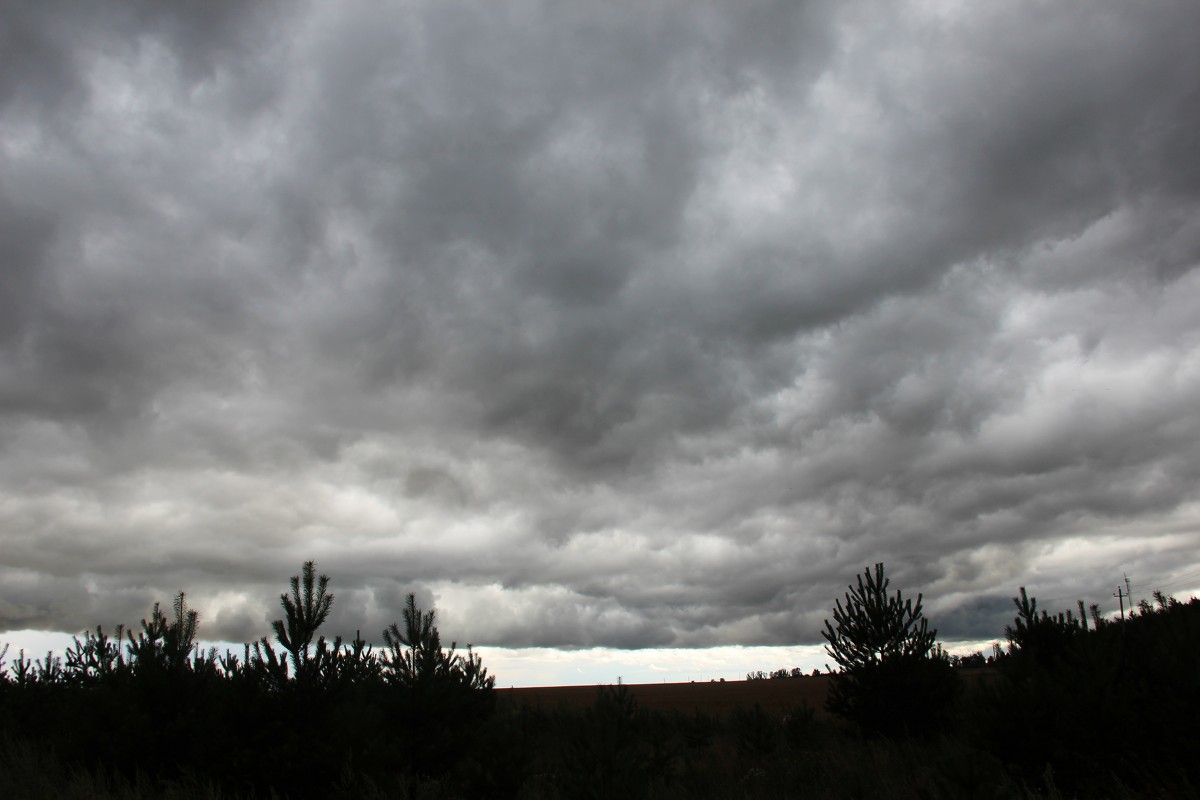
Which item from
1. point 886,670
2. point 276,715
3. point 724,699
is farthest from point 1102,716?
point 724,699

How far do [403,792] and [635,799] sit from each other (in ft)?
15.1

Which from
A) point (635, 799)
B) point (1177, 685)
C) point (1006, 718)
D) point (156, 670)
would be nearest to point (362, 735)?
point (156, 670)

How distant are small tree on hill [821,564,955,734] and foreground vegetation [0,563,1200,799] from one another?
0.12ft

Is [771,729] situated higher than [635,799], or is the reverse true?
[635,799]

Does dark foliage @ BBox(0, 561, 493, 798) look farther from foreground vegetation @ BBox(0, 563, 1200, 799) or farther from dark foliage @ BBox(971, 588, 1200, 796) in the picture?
dark foliage @ BBox(971, 588, 1200, 796)

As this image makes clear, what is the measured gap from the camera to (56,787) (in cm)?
1340

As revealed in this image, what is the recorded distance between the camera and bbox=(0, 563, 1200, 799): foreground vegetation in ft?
39.5

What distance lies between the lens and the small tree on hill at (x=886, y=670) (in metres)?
18.7

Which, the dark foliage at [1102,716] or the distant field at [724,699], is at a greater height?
the dark foliage at [1102,716]

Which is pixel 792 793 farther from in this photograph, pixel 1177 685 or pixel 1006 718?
pixel 1177 685

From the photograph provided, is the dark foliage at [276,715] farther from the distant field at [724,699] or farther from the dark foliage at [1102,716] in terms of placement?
the dark foliage at [1102,716]

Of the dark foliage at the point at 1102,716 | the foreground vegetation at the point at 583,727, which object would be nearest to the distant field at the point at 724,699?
the foreground vegetation at the point at 583,727

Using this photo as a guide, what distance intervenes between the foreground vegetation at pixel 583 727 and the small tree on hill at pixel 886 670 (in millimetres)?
37

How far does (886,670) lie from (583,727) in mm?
12789
